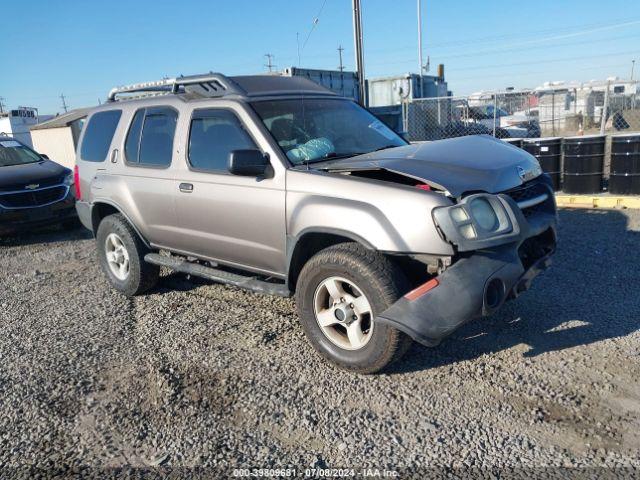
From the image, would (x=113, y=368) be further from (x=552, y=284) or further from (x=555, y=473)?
(x=552, y=284)

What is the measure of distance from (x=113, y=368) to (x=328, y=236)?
1.91 m

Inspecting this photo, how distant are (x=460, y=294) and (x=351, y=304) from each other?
80 centimetres

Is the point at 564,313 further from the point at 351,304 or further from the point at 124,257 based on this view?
the point at 124,257

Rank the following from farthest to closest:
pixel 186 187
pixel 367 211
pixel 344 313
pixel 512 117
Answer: pixel 512 117, pixel 186 187, pixel 344 313, pixel 367 211

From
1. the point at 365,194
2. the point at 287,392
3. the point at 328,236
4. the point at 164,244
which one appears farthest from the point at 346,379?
the point at 164,244

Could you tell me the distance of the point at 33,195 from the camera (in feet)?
28.5

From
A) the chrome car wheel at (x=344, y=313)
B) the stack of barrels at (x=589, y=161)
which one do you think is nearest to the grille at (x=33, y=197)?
the chrome car wheel at (x=344, y=313)

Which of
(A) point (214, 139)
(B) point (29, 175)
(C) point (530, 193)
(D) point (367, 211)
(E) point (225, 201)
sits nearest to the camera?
(D) point (367, 211)

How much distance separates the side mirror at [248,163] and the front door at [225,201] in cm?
10

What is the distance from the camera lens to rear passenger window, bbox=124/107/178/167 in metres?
4.83

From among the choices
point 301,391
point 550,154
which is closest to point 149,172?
point 301,391

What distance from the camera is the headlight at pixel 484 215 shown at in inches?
127

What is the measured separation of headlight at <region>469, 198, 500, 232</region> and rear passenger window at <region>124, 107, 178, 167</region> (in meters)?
2.81

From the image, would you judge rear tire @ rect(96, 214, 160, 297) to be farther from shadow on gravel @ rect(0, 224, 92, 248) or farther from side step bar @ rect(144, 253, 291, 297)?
shadow on gravel @ rect(0, 224, 92, 248)
